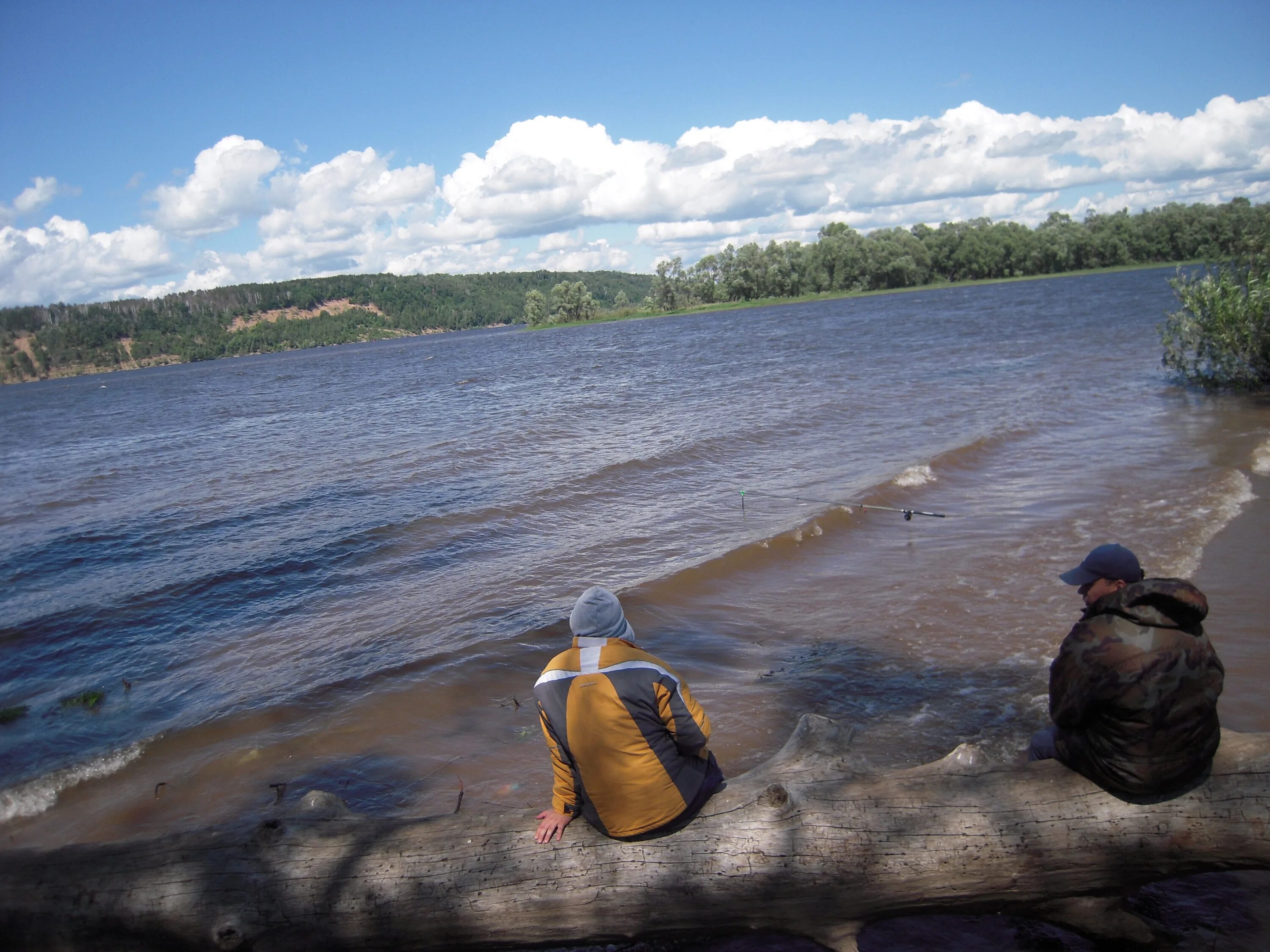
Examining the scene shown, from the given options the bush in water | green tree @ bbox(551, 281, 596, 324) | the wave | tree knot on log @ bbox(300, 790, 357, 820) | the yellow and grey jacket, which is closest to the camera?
the yellow and grey jacket

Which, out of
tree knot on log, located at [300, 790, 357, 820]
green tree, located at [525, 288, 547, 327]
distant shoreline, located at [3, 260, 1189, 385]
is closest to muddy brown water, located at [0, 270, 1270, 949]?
tree knot on log, located at [300, 790, 357, 820]

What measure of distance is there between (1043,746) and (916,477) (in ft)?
33.0

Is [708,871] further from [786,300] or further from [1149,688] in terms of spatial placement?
[786,300]

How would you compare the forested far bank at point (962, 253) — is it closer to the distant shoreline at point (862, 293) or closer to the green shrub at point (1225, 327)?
the distant shoreline at point (862, 293)

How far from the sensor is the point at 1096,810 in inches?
143

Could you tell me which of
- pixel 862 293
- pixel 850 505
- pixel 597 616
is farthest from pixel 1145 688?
pixel 862 293

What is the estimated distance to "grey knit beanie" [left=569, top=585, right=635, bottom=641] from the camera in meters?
3.62

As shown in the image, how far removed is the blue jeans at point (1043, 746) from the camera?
4.28 meters

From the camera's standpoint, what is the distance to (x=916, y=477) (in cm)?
1395

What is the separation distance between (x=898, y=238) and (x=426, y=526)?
11825cm

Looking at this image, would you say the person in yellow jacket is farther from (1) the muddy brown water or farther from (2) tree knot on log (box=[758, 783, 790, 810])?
(1) the muddy brown water

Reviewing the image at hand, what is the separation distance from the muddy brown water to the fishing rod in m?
0.15

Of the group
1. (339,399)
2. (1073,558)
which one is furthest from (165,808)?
(339,399)

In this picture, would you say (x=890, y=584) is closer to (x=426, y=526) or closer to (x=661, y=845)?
(x=661, y=845)
